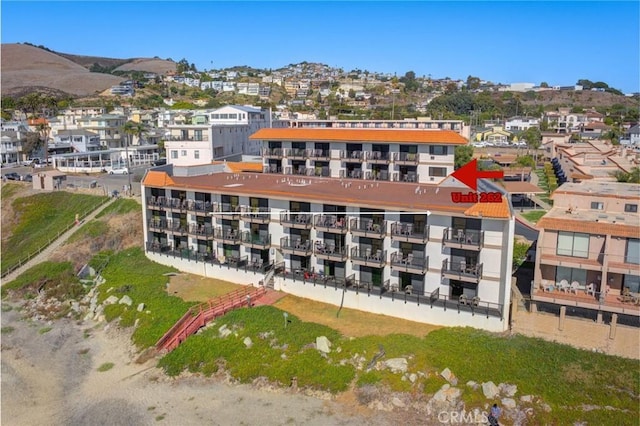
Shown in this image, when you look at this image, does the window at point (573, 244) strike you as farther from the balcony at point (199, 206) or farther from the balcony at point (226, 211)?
the balcony at point (199, 206)

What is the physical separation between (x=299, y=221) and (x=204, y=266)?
10.6m

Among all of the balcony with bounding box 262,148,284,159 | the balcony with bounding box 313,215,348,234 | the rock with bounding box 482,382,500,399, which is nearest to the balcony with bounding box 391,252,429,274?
the balcony with bounding box 313,215,348,234

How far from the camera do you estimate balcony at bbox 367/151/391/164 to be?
5475 centimetres

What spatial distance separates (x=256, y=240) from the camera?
131 feet

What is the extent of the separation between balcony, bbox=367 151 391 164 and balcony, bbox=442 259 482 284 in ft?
79.0

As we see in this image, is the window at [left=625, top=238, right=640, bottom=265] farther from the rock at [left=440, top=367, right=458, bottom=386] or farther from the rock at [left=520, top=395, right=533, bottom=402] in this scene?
the rock at [left=440, top=367, right=458, bottom=386]

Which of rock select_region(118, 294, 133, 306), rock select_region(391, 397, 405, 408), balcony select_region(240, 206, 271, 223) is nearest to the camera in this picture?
rock select_region(391, 397, 405, 408)

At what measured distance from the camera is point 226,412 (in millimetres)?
26469

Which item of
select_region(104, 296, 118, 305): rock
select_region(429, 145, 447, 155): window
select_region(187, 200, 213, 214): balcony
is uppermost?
select_region(429, 145, 447, 155): window

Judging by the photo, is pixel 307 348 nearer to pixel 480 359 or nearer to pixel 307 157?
pixel 480 359

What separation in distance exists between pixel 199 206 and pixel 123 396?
18.1 metres

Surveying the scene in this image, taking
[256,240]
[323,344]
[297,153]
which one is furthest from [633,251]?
[297,153]

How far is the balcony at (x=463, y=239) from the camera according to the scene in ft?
102

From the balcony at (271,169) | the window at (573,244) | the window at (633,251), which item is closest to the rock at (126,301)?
the balcony at (271,169)
